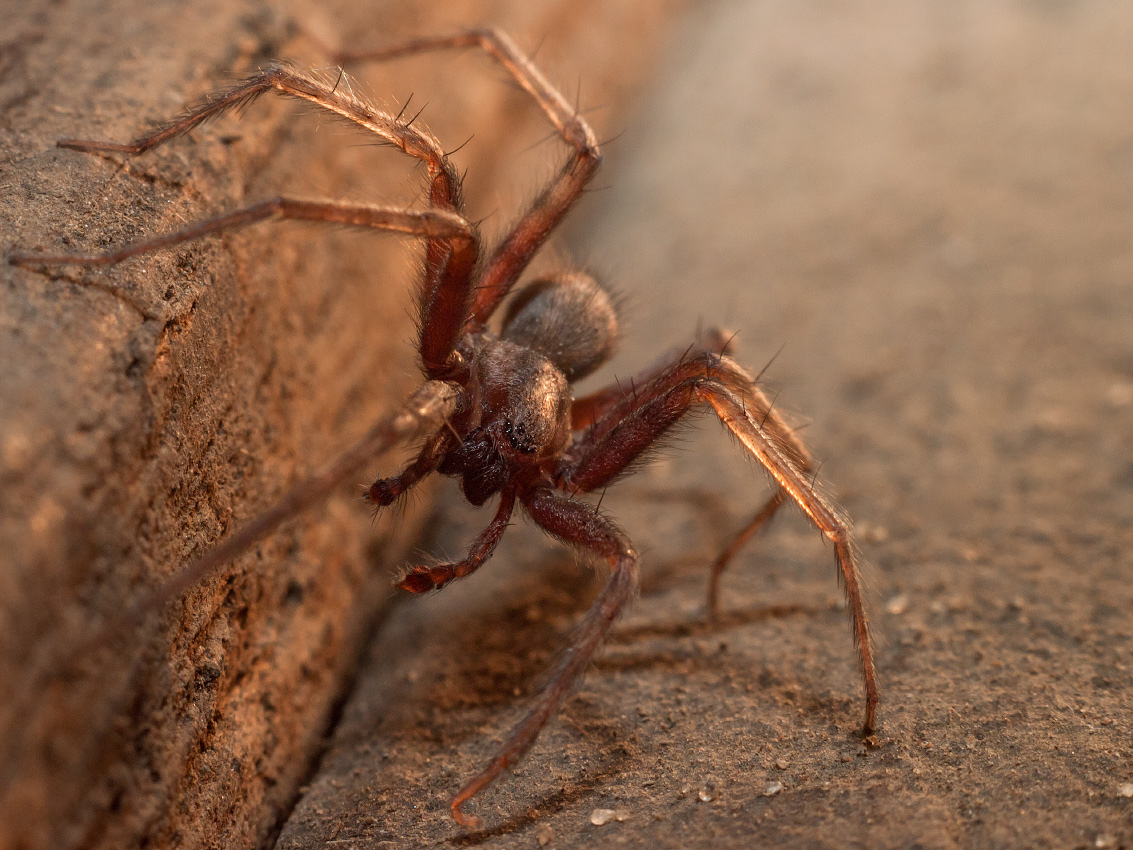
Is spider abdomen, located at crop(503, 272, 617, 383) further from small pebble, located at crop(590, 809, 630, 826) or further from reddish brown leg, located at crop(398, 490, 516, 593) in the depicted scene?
small pebble, located at crop(590, 809, 630, 826)

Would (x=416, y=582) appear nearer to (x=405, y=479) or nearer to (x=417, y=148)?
(x=405, y=479)

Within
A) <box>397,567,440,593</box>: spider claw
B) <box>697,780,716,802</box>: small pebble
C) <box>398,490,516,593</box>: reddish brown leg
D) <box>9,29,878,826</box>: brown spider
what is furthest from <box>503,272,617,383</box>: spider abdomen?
<box>697,780,716,802</box>: small pebble

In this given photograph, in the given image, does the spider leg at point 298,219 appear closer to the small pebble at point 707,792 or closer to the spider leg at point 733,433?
the spider leg at point 733,433

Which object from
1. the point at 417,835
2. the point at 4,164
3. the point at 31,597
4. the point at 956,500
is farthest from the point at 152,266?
the point at 956,500

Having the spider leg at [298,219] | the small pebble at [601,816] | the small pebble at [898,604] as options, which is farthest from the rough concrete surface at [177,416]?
the small pebble at [898,604]

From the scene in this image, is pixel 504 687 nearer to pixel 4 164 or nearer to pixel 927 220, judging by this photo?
pixel 4 164
